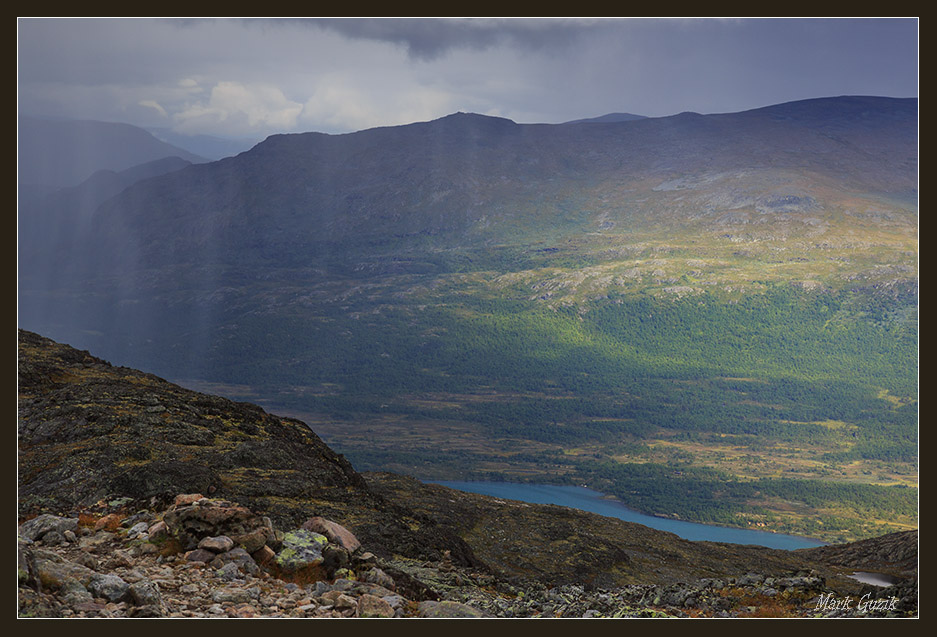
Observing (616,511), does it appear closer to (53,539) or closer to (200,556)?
(200,556)

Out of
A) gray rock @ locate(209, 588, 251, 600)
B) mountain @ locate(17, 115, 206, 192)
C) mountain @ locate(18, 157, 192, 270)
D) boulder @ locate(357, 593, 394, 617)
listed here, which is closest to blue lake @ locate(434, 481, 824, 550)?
mountain @ locate(17, 115, 206, 192)

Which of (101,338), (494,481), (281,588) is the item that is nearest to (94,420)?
(281,588)

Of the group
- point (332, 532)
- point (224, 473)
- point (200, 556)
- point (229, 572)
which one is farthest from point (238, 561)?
point (224, 473)

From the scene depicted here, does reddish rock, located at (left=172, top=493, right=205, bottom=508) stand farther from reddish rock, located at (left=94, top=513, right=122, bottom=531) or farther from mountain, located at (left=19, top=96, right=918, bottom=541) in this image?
mountain, located at (left=19, top=96, right=918, bottom=541)

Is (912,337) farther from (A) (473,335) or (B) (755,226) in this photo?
(A) (473,335)

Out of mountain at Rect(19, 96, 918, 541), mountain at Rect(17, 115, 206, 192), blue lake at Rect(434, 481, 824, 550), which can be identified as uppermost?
mountain at Rect(17, 115, 206, 192)

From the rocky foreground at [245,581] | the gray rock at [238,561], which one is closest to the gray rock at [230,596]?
the rocky foreground at [245,581]

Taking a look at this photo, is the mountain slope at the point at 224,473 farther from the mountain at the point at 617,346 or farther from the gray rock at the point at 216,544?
the mountain at the point at 617,346
